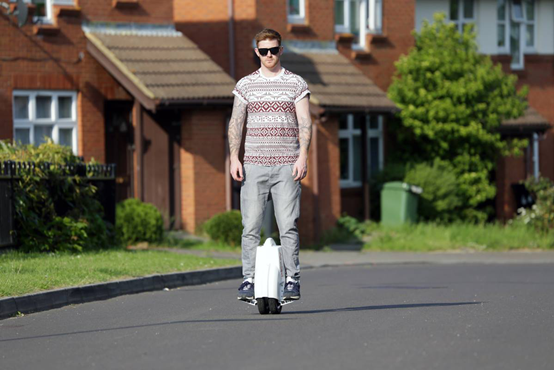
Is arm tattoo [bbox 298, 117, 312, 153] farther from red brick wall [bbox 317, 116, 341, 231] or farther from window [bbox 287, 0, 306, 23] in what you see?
window [bbox 287, 0, 306, 23]

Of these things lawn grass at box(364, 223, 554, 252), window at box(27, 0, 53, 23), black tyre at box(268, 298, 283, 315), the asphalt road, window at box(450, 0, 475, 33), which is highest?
window at box(450, 0, 475, 33)

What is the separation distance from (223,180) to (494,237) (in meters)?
5.65

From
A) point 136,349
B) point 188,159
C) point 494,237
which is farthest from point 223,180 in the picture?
point 136,349

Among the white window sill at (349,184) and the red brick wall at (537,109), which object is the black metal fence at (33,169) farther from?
the red brick wall at (537,109)

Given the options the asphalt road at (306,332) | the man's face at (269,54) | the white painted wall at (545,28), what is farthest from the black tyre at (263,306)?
the white painted wall at (545,28)

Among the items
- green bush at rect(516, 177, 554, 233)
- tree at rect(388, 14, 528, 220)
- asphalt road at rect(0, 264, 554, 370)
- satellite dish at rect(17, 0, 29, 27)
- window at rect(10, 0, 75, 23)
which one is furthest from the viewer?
tree at rect(388, 14, 528, 220)

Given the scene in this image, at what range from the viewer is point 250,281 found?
881 centimetres

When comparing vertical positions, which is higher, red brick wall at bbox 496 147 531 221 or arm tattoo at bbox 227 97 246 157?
arm tattoo at bbox 227 97 246 157

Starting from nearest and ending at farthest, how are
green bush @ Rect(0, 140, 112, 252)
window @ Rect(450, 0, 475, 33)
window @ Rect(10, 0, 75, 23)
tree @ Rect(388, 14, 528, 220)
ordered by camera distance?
1. green bush @ Rect(0, 140, 112, 252)
2. window @ Rect(10, 0, 75, 23)
3. tree @ Rect(388, 14, 528, 220)
4. window @ Rect(450, 0, 475, 33)

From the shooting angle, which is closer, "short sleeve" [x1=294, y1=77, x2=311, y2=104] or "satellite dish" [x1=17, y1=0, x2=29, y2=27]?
"short sleeve" [x1=294, y1=77, x2=311, y2=104]

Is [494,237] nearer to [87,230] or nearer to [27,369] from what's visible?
[87,230]

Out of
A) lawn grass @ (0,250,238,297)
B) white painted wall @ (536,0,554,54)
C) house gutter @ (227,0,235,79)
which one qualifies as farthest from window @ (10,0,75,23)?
white painted wall @ (536,0,554,54)

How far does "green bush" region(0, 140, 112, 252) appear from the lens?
15.4m

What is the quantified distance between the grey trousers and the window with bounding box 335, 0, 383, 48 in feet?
55.4
